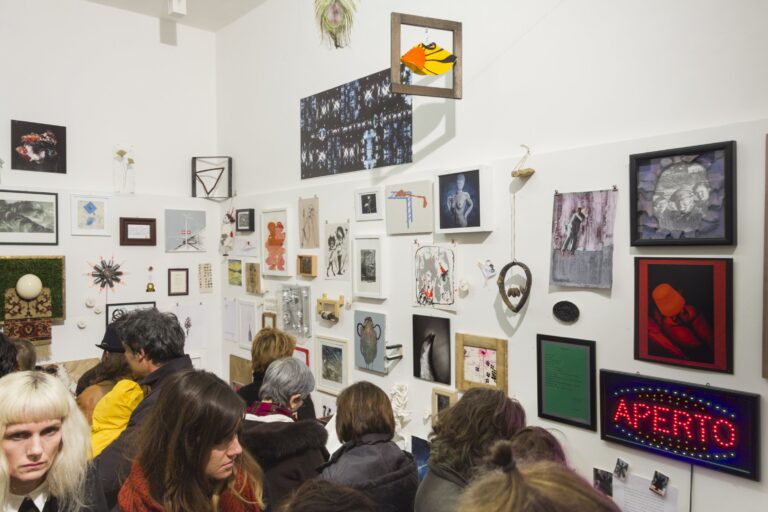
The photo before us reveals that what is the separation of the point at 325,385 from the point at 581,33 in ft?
8.60

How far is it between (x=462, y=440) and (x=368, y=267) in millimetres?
1739

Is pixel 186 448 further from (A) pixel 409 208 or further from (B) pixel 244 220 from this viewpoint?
(B) pixel 244 220

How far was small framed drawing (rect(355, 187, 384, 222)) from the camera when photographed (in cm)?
327

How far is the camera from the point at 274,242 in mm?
4145

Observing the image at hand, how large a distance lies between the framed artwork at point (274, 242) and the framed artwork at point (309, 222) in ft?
0.56

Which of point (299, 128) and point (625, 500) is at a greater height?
point (299, 128)

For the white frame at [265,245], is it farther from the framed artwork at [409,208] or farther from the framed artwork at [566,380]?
the framed artwork at [566,380]

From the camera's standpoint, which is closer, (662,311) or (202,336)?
(662,311)

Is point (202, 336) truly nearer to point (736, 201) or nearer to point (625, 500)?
point (625, 500)

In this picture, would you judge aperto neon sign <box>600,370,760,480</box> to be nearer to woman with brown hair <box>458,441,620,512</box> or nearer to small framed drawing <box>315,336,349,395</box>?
woman with brown hair <box>458,441,620,512</box>

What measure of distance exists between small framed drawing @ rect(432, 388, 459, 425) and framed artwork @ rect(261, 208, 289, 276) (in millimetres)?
1623

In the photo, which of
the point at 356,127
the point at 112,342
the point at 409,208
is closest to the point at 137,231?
the point at 112,342

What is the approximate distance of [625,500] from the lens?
7.04 feet

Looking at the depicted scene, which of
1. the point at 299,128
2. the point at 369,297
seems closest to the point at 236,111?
the point at 299,128
